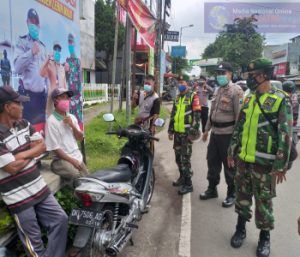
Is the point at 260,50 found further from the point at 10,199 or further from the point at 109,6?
the point at 10,199

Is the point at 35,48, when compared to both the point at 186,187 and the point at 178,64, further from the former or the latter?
the point at 178,64

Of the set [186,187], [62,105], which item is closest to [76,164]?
[62,105]

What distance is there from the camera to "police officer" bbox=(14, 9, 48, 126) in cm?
391

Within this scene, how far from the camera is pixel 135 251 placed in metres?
3.64

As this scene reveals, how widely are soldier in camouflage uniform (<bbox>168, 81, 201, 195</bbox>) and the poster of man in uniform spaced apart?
167 cm

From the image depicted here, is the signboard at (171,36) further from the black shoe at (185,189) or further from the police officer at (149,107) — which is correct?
the black shoe at (185,189)

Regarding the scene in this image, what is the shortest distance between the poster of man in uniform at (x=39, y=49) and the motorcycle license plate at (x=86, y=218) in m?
1.63

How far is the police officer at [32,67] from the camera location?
12.8 feet

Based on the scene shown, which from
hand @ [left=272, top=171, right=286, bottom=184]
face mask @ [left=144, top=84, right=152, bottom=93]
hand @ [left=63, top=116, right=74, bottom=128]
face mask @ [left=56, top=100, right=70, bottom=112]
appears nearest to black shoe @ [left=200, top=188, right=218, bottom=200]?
hand @ [left=272, top=171, right=286, bottom=184]

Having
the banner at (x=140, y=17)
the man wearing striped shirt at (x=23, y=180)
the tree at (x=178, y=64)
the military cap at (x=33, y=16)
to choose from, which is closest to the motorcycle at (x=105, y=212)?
the man wearing striped shirt at (x=23, y=180)

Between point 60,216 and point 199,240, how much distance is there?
1758mm

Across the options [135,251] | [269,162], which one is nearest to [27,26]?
[135,251]

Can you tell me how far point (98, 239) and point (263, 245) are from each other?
179 centimetres

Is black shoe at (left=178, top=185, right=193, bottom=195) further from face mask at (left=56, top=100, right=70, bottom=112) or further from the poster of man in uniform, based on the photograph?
face mask at (left=56, top=100, right=70, bottom=112)
